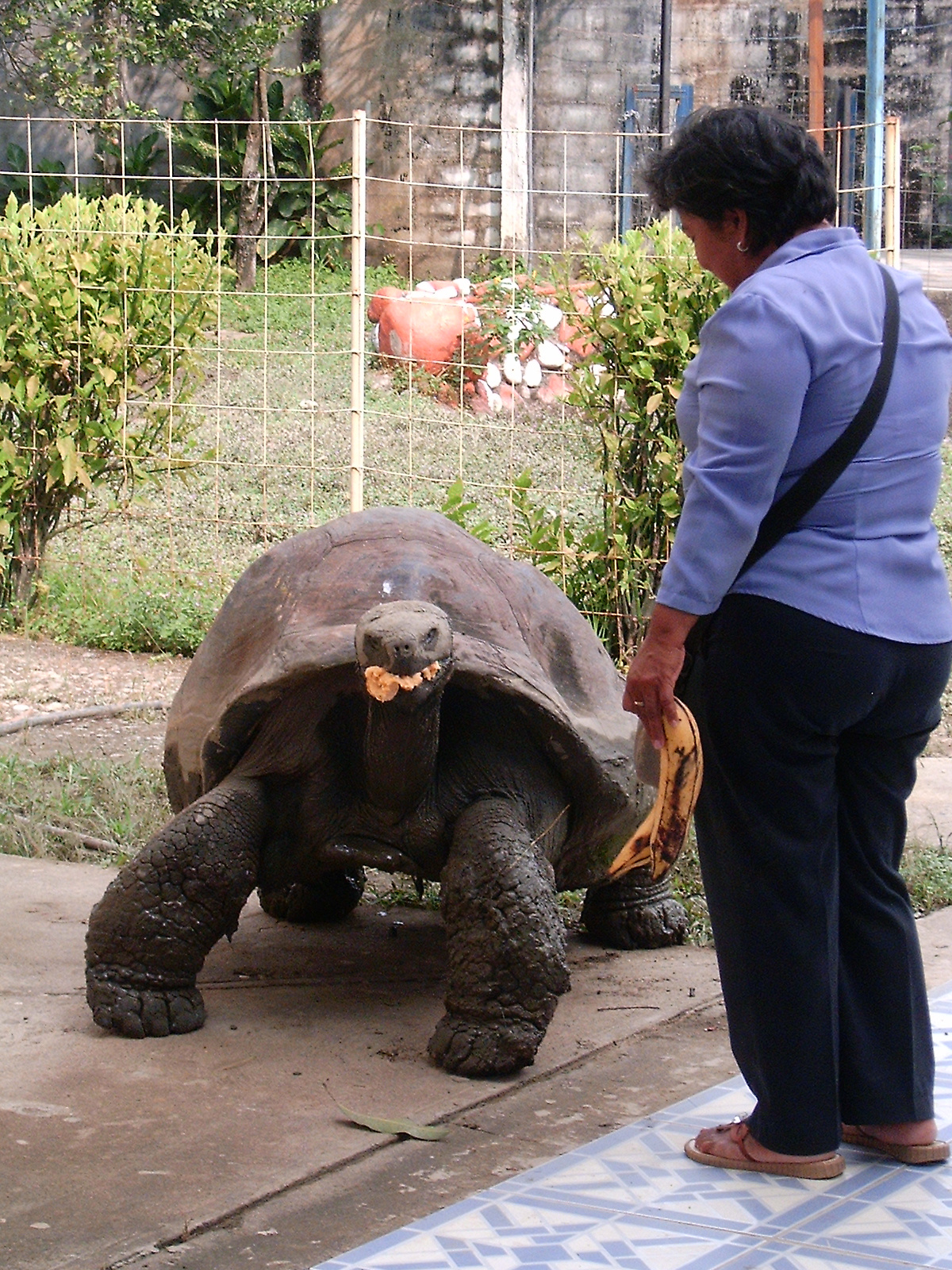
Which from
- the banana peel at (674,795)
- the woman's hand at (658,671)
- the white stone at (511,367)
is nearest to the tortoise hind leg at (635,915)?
the banana peel at (674,795)

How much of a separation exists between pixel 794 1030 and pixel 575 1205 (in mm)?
393

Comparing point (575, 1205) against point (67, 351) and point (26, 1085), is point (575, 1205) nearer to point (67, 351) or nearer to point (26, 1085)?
point (26, 1085)

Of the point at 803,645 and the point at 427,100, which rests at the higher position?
the point at 427,100

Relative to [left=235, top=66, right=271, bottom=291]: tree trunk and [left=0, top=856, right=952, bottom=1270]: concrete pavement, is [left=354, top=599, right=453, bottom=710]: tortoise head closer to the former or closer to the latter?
[left=0, top=856, right=952, bottom=1270]: concrete pavement

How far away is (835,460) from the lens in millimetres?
2119

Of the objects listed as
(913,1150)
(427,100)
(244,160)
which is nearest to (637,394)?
(913,1150)

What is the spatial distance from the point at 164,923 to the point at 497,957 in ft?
2.03

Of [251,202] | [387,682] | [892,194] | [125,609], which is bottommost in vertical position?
[125,609]

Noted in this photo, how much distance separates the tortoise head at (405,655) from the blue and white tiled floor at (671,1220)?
765 millimetres

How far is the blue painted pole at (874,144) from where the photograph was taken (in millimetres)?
6379

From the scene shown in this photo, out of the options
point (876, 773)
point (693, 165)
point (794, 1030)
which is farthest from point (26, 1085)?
point (693, 165)

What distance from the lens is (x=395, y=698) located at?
2594 millimetres

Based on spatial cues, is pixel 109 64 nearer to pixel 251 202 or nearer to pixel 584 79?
pixel 251 202

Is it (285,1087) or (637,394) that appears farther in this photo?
(637,394)
